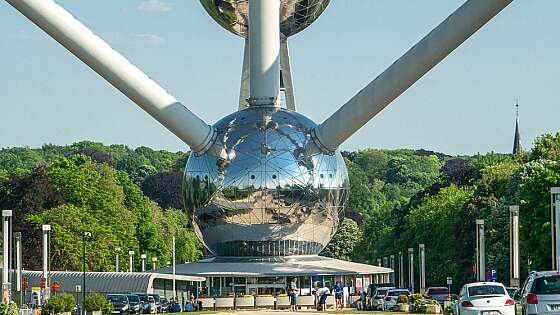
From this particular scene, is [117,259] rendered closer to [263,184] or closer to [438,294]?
[438,294]

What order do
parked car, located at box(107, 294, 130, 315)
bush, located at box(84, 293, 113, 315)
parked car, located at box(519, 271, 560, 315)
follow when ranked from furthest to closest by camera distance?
parked car, located at box(107, 294, 130, 315) → bush, located at box(84, 293, 113, 315) → parked car, located at box(519, 271, 560, 315)

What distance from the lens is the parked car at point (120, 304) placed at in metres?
65.4

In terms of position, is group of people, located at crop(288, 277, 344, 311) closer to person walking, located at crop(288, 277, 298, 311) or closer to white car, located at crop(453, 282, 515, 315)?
person walking, located at crop(288, 277, 298, 311)

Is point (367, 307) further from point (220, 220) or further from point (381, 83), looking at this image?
point (381, 83)

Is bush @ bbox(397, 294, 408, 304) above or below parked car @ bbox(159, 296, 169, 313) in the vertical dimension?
above

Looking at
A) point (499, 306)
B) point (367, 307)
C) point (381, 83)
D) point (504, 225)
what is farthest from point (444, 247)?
point (499, 306)

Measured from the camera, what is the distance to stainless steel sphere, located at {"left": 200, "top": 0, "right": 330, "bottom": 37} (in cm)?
7375

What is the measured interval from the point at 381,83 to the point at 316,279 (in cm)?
1589

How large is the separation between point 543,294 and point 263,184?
32.2 m

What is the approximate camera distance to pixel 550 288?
37969 millimetres

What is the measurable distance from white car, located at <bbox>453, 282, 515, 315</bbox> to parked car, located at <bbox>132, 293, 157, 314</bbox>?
93.9 feet

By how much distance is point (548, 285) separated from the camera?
38062 millimetres

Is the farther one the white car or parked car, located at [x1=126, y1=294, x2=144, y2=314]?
parked car, located at [x1=126, y1=294, x2=144, y2=314]

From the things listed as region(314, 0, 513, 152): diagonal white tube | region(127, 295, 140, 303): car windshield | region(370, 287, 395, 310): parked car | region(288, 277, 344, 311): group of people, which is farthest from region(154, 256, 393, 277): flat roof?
region(314, 0, 513, 152): diagonal white tube
